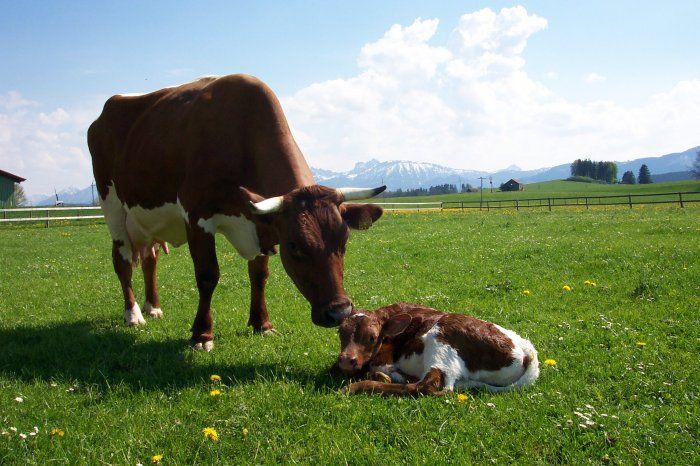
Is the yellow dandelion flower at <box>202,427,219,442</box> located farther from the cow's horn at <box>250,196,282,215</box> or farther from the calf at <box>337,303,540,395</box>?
the cow's horn at <box>250,196,282,215</box>

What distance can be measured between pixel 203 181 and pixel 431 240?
12.1 m

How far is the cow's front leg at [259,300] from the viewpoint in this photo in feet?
25.9

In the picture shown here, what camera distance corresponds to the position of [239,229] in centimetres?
735

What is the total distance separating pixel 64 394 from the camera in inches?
203

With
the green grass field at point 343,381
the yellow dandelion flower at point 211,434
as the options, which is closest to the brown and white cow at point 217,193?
the green grass field at point 343,381

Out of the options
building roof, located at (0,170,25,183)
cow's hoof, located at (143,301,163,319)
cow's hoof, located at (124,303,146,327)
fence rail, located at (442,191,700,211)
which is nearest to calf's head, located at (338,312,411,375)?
cow's hoof, located at (124,303,146,327)

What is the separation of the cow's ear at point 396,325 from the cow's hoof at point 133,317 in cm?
475

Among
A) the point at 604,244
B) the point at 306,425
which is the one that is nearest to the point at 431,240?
the point at 604,244

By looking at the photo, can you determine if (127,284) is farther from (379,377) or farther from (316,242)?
(379,377)

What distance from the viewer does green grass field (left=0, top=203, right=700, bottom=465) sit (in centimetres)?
392

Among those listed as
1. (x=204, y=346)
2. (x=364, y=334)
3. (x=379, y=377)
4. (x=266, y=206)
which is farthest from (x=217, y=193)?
(x=379, y=377)

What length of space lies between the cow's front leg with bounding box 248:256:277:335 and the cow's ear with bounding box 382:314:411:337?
102 inches

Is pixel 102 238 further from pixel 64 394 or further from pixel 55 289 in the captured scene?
pixel 64 394

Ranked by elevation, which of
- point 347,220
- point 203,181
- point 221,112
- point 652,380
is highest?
point 221,112
